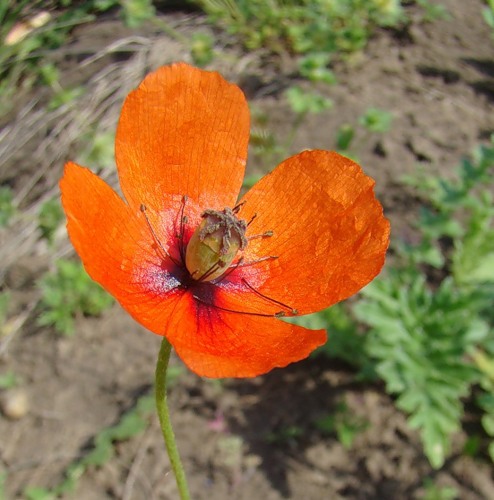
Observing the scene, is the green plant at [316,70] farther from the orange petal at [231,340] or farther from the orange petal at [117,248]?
the orange petal at [231,340]

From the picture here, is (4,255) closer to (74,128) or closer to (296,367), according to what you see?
(74,128)

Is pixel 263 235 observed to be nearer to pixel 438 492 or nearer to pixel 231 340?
pixel 231 340

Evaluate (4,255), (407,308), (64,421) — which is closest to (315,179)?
(407,308)

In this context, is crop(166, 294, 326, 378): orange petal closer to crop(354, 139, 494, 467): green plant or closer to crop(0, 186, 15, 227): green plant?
crop(354, 139, 494, 467): green plant

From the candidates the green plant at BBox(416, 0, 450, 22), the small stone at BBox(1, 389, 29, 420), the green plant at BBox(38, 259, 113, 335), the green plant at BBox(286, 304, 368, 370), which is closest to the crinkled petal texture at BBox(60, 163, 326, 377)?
the green plant at BBox(286, 304, 368, 370)

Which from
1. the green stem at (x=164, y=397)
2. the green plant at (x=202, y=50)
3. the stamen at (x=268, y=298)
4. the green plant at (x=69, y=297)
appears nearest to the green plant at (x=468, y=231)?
the stamen at (x=268, y=298)

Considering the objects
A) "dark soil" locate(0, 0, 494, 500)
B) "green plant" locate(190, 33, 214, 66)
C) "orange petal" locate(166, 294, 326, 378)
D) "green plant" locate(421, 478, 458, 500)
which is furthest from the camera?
"green plant" locate(190, 33, 214, 66)
